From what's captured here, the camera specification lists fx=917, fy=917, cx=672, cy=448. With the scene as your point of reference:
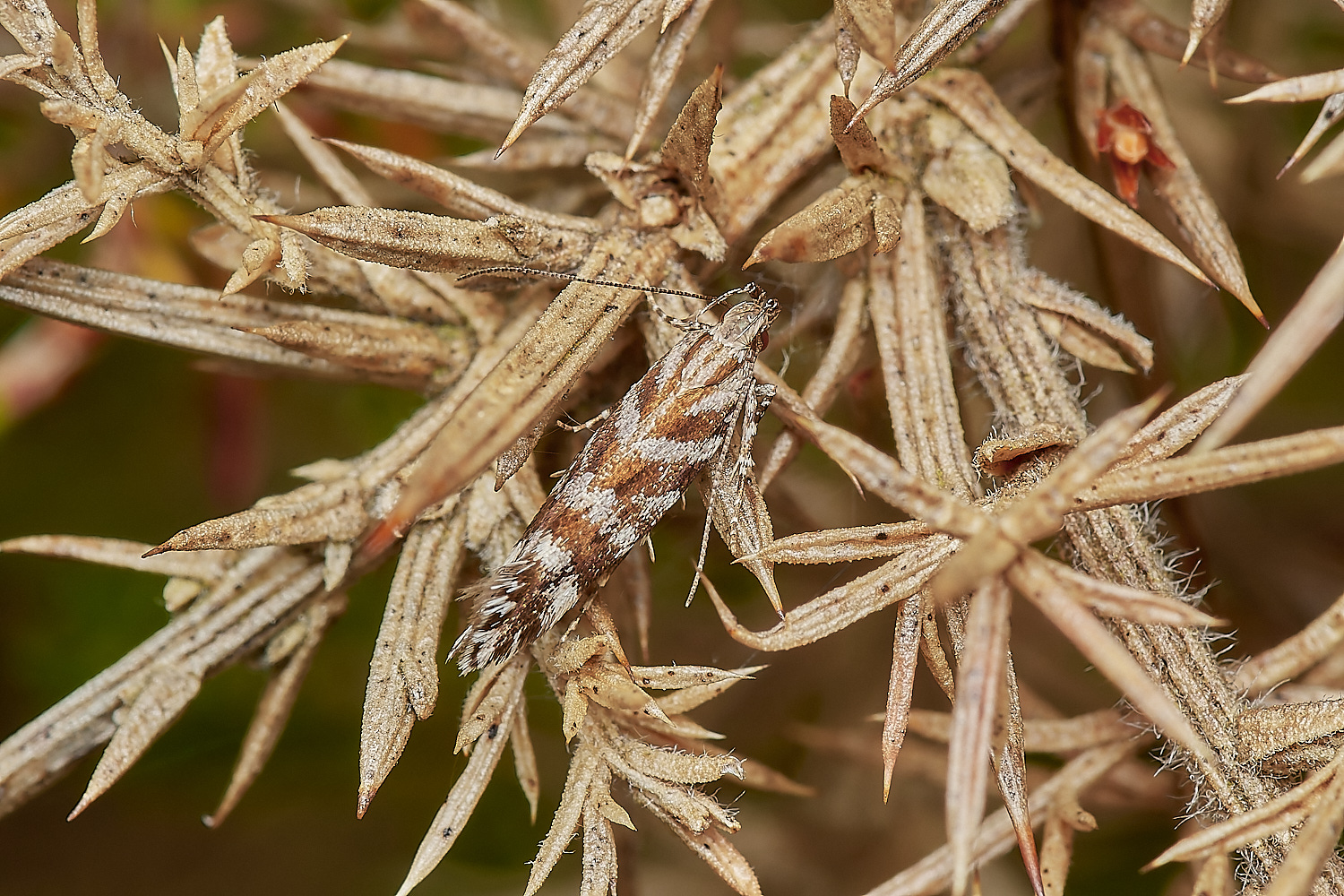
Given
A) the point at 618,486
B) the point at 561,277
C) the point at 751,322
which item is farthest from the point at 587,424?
the point at 751,322

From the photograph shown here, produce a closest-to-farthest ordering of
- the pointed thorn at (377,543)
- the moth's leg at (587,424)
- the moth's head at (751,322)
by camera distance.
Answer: the pointed thorn at (377,543) → the moth's leg at (587,424) → the moth's head at (751,322)

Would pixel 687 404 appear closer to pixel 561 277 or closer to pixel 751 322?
pixel 561 277

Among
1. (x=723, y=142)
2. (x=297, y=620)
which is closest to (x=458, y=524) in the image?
(x=297, y=620)

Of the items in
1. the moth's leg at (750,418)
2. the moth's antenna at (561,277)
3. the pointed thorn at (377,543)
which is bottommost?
the moth's leg at (750,418)

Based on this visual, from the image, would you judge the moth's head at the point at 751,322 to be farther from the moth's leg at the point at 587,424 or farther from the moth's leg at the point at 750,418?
the moth's leg at the point at 587,424

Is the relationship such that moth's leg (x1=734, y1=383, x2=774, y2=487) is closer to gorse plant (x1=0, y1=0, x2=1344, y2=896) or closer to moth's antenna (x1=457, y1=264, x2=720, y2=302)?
gorse plant (x1=0, y1=0, x2=1344, y2=896)

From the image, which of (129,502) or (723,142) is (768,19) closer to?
(723,142)

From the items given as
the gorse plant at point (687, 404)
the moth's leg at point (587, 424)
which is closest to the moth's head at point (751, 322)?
the gorse plant at point (687, 404)

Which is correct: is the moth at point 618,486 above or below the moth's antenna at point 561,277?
below
